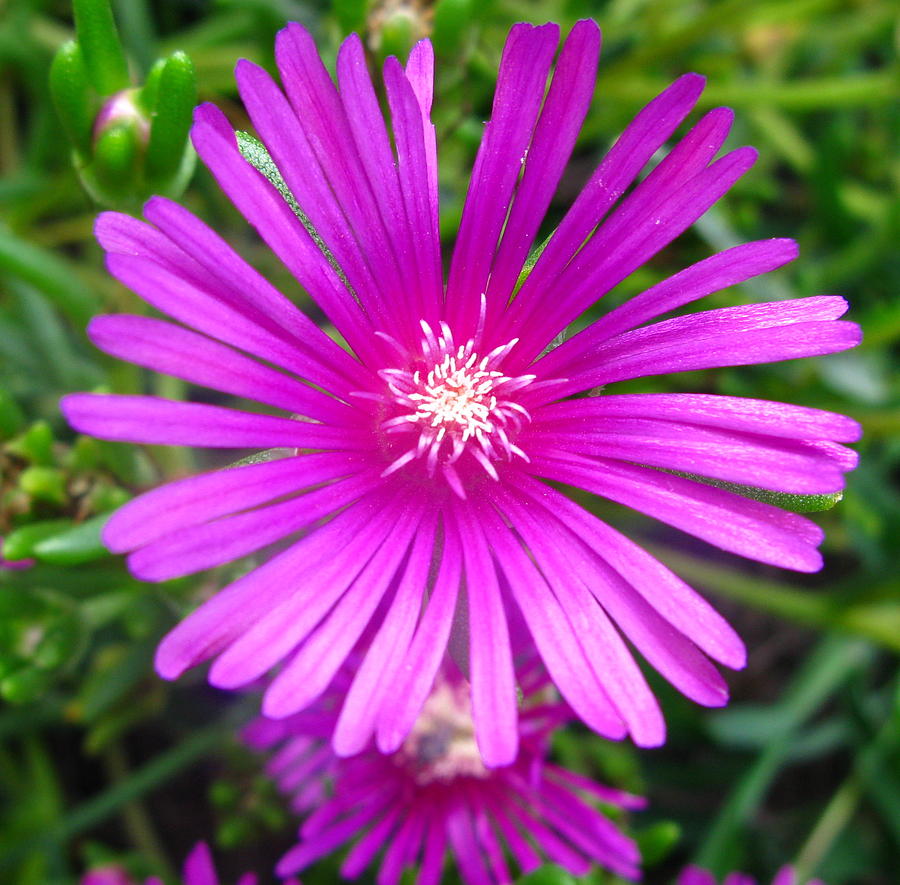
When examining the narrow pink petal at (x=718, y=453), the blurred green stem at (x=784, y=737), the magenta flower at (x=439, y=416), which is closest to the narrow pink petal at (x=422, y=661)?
the magenta flower at (x=439, y=416)

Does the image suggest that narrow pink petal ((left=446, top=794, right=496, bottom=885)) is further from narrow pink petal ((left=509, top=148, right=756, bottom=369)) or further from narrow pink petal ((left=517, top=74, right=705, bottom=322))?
narrow pink petal ((left=517, top=74, right=705, bottom=322))

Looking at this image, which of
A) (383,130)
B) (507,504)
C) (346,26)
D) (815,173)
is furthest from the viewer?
(815,173)

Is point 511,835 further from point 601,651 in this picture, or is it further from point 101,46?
point 101,46

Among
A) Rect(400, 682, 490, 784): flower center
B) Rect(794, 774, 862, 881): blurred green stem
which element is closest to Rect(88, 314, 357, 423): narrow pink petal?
Rect(400, 682, 490, 784): flower center

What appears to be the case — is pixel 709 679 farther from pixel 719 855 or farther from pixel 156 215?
pixel 719 855

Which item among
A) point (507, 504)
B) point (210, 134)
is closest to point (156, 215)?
point (210, 134)
